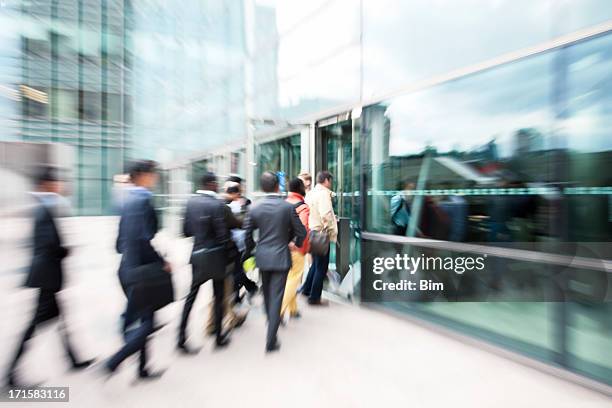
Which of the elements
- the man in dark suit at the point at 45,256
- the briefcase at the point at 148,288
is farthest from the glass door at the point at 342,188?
the man in dark suit at the point at 45,256

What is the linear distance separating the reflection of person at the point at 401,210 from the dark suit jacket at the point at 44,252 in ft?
12.4

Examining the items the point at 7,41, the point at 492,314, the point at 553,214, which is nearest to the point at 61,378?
the point at 492,314

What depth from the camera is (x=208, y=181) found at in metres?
3.78

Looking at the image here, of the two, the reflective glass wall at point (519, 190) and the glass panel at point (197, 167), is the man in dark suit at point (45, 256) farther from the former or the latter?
the glass panel at point (197, 167)

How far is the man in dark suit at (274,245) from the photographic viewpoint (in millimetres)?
3789

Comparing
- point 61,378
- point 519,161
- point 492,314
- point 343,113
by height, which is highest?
point 343,113

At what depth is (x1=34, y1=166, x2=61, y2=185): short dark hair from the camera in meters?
3.10

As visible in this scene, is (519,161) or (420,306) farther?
(420,306)

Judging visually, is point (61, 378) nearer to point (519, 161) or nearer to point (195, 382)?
point (195, 382)

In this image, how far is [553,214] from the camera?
3.53m

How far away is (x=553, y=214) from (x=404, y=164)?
1.96 m

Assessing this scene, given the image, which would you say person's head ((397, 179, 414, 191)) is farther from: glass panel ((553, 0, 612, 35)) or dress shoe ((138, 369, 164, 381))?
dress shoe ((138, 369, 164, 381))

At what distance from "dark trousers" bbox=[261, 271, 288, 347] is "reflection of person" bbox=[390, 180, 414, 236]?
199 centimetres

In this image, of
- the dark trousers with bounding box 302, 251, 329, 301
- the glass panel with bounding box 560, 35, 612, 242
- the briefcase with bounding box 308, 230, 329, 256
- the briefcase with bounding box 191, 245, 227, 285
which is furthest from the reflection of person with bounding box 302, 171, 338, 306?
the glass panel with bounding box 560, 35, 612, 242
